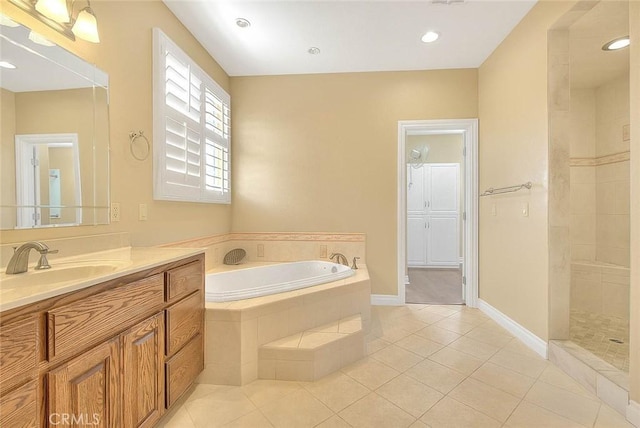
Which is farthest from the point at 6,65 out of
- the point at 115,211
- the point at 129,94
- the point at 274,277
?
the point at 274,277

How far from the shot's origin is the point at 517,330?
2.34m

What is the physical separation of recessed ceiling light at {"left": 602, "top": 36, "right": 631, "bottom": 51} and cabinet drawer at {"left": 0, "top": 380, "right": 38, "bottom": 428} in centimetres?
410

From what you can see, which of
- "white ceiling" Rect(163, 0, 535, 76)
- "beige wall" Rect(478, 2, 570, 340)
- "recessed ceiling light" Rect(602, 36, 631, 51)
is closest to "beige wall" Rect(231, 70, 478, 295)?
"white ceiling" Rect(163, 0, 535, 76)

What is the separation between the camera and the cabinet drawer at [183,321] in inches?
55.1

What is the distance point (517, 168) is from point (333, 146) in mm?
1836

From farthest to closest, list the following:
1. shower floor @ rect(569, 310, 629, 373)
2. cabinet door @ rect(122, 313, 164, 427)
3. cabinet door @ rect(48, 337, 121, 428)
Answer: shower floor @ rect(569, 310, 629, 373)
cabinet door @ rect(122, 313, 164, 427)
cabinet door @ rect(48, 337, 121, 428)

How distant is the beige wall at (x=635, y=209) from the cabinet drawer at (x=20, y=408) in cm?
256

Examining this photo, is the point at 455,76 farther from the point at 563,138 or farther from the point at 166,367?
the point at 166,367

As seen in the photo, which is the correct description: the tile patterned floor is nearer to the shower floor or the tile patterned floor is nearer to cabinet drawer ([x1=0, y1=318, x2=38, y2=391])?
the shower floor

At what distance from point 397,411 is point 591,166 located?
349 centimetres

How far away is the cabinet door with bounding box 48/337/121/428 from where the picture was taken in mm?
864

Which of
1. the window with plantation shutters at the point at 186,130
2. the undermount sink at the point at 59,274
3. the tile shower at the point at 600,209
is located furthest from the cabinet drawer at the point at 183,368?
the tile shower at the point at 600,209

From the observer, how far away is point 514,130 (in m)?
2.41

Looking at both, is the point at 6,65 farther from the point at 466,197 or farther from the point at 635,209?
the point at 466,197
